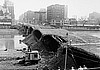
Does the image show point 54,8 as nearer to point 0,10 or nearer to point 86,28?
point 0,10

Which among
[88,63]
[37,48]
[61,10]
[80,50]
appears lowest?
[37,48]

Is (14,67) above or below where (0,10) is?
below

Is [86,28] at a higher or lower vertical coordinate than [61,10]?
lower

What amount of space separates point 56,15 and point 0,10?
4580cm

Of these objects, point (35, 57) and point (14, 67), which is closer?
point (14, 67)

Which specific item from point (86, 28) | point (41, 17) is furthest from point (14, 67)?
point (41, 17)

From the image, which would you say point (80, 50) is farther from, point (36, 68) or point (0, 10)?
point (0, 10)

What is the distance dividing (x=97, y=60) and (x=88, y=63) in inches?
64.7

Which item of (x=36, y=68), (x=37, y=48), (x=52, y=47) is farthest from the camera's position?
(x=37, y=48)

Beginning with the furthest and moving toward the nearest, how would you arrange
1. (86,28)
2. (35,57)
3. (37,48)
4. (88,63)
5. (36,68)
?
1. (86,28)
2. (37,48)
3. (35,57)
4. (36,68)
5. (88,63)

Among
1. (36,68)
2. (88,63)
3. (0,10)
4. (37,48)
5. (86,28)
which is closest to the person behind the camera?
(88,63)

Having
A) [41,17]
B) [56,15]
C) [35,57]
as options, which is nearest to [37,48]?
[35,57]

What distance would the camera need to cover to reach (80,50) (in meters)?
12.9

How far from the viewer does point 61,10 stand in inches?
4134
